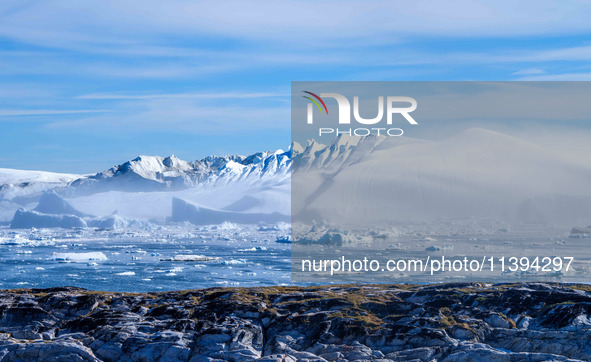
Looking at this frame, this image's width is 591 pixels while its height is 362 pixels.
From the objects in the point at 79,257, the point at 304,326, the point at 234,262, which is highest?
the point at 304,326

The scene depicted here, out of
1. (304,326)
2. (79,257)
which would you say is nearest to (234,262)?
(79,257)

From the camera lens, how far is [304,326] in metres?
26.6

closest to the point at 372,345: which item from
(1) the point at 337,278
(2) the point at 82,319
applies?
(2) the point at 82,319

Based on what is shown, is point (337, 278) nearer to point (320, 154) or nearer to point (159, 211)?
point (320, 154)

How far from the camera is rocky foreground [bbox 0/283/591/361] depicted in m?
24.5

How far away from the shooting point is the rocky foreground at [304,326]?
24531 millimetres

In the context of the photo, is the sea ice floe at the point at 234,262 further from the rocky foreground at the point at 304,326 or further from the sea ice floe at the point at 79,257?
the rocky foreground at the point at 304,326

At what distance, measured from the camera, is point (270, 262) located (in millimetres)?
73938

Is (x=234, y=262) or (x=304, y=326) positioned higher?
(x=304, y=326)

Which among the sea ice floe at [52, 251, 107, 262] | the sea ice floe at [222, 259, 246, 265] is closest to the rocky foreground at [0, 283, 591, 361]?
the sea ice floe at [222, 259, 246, 265]

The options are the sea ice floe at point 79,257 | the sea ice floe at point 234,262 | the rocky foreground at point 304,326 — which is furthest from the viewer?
the sea ice floe at point 79,257

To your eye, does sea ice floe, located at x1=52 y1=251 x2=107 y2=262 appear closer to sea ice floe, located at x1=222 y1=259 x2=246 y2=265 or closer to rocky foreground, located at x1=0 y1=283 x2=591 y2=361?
sea ice floe, located at x1=222 y1=259 x2=246 y2=265

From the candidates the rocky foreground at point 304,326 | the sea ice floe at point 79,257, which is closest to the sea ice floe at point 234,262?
the sea ice floe at point 79,257

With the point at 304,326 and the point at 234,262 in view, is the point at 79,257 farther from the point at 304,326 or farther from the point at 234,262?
the point at 304,326
